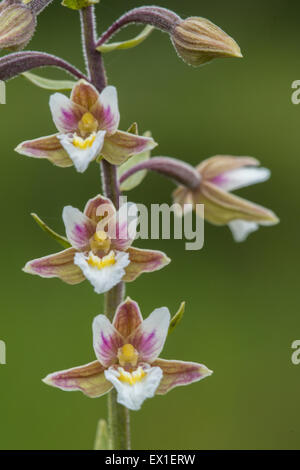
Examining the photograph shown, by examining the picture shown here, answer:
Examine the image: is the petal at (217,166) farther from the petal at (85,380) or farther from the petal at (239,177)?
the petal at (85,380)

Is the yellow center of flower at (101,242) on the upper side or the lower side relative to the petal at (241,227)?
lower

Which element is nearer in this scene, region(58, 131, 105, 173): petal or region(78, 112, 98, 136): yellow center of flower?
region(58, 131, 105, 173): petal

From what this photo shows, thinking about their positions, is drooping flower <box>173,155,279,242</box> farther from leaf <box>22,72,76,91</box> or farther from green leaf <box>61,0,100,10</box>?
green leaf <box>61,0,100,10</box>

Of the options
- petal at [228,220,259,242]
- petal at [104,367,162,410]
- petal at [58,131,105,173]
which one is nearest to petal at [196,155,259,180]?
petal at [228,220,259,242]

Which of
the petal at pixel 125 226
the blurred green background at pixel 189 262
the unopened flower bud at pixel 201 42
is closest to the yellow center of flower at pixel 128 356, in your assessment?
the petal at pixel 125 226

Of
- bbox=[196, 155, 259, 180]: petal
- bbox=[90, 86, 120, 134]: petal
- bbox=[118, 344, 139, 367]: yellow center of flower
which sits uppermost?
bbox=[90, 86, 120, 134]: petal

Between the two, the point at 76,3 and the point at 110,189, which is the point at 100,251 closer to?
the point at 110,189

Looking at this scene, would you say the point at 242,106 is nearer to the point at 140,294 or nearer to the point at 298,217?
the point at 298,217

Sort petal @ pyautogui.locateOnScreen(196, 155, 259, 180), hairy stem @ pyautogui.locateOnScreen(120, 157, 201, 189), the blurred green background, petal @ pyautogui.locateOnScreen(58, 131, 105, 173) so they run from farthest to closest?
the blurred green background, petal @ pyautogui.locateOnScreen(196, 155, 259, 180), hairy stem @ pyautogui.locateOnScreen(120, 157, 201, 189), petal @ pyautogui.locateOnScreen(58, 131, 105, 173)
